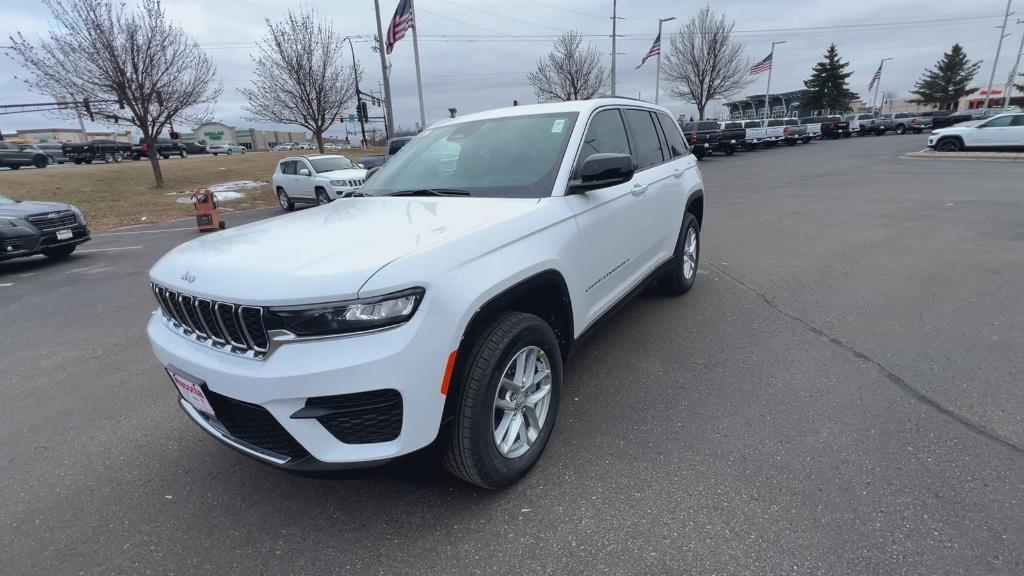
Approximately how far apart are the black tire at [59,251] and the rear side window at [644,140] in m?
9.77

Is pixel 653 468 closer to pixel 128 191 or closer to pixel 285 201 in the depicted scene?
pixel 285 201

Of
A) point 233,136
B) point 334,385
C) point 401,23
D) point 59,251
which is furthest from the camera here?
point 233,136

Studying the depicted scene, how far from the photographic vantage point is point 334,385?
6.16 feet

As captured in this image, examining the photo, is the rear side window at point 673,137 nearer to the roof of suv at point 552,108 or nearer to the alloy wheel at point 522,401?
the roof of suv at point 552,108

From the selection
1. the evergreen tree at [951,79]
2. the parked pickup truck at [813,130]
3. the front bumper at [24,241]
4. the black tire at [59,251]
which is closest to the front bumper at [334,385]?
the front bumper at [24,241]

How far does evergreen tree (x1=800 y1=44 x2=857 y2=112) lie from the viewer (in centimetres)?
6072

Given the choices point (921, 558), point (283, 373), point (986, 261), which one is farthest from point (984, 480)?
point (986, 261)

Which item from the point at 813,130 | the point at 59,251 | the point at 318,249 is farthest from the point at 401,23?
the point at 813,130

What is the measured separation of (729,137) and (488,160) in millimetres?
28763

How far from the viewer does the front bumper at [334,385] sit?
1.88 meters

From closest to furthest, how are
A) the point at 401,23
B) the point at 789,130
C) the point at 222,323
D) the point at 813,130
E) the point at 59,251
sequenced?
the point at 222,323 → the point at 59,251 → the point at 401,23 → the point at 789,130 → the point at 813,130

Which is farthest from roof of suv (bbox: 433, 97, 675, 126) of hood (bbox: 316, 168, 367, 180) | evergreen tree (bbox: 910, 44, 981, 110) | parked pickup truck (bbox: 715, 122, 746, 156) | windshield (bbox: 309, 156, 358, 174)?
evergreen tree (bbox: 910, 44, 981, 110)

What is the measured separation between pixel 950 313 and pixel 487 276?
15.0 ft

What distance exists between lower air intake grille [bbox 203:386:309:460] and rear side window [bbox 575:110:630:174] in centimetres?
207
